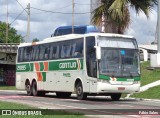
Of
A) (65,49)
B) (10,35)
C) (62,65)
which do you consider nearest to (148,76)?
(62,65)

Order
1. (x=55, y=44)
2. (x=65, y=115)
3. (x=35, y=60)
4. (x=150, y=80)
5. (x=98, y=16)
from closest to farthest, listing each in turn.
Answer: (x=65, y=115) < (x=55, y=44) < (x=35, y=60) < (x=150, y=80) < (x=98, y=16)

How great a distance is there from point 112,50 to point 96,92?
2239 millimetres

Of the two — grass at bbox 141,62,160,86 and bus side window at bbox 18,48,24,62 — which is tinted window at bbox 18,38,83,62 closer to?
bus side window at bbox 18,48,24,62

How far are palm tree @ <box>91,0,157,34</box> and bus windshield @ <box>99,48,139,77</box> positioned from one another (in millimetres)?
9564

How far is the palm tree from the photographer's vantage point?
1347 inches

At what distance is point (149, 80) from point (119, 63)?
9520 millimetres

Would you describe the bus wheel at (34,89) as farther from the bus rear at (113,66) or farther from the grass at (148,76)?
the bus rear at (113,66)

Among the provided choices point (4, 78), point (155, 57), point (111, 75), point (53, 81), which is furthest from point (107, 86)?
point (4, 78)

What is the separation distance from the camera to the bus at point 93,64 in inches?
948

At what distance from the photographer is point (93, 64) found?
79.9ft

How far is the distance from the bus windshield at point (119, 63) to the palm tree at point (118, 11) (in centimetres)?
956

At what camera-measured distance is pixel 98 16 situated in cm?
3531

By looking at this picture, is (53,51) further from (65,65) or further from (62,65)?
(65,65)

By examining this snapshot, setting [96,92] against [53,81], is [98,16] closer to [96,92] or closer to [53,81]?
[53,81]
